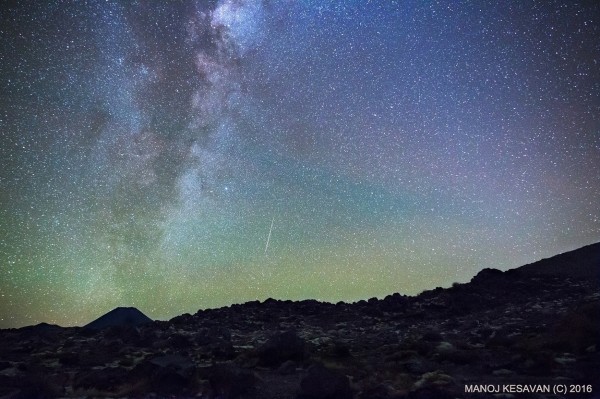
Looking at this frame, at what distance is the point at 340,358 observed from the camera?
13.4 m

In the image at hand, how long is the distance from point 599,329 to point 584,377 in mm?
4093

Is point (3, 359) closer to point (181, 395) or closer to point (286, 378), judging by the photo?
point (181, 395)

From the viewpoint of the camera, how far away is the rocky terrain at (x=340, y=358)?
9.34m

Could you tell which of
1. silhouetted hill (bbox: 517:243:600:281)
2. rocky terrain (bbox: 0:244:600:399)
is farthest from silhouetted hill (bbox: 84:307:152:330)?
silhouetted hill (bbox: 517:243:600:281)

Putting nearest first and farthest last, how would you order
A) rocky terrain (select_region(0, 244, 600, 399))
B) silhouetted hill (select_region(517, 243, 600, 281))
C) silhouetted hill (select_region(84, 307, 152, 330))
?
rocky terrain (select_region(0, 244, 600, 399)) → silhouetted hill (select_region(517, 243, 600, 281)) → silhouetted hill (select_region(84, 307, 152, 330))

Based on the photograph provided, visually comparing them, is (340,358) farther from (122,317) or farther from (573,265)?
(122,317)

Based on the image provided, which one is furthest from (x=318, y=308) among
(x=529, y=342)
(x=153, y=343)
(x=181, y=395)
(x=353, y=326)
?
(x=181, y=395)

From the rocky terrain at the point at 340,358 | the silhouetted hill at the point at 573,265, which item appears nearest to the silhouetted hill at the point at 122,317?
the rocky terrain at the point at 340,358

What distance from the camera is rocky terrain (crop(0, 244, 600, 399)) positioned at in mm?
9336

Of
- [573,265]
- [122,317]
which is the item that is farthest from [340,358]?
[122,317]

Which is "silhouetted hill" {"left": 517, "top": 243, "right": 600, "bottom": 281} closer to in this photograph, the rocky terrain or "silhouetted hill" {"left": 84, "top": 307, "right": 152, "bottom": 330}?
the rocky terrain

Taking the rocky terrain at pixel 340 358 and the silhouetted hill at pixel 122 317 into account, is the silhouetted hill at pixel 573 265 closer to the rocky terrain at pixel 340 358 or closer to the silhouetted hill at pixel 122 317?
the rocky terrain at pixel 340 358

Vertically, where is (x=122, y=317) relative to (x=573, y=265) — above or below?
above

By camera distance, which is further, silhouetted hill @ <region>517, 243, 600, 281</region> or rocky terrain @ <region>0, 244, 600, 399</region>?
silhouetted hill @ <region>517, 243, 600, 281</region>
